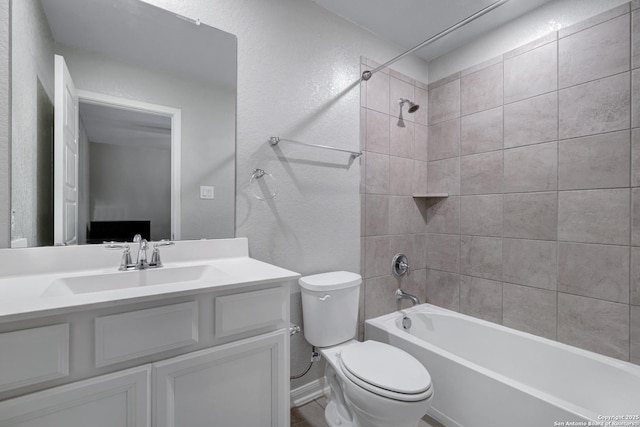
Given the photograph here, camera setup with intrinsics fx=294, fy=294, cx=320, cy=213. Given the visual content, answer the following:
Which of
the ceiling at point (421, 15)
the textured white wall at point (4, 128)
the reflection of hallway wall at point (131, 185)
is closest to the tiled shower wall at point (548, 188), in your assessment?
the ceiling at point (421, 15)

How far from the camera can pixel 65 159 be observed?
116cm

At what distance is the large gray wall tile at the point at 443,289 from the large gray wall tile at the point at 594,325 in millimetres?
645

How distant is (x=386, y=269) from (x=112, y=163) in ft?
5.86

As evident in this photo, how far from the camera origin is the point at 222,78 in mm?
1501

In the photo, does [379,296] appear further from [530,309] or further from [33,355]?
[33,355]

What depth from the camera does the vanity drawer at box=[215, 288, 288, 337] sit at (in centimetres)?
98

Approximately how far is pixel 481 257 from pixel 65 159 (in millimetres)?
2416

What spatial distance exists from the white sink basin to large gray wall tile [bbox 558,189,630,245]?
1.90 meters

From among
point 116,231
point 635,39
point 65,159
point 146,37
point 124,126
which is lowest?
point 116,231

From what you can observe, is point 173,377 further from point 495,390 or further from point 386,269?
point 386,269

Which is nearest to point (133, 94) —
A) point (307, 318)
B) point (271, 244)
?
point (271, 244)

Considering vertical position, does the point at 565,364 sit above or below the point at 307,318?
below

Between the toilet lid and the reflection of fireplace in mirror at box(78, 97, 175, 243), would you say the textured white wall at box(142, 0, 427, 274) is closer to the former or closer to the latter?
the reflection of fireplace in mirror at box(78, 97, 175, 243)

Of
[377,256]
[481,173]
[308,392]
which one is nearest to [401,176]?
[481,173]
